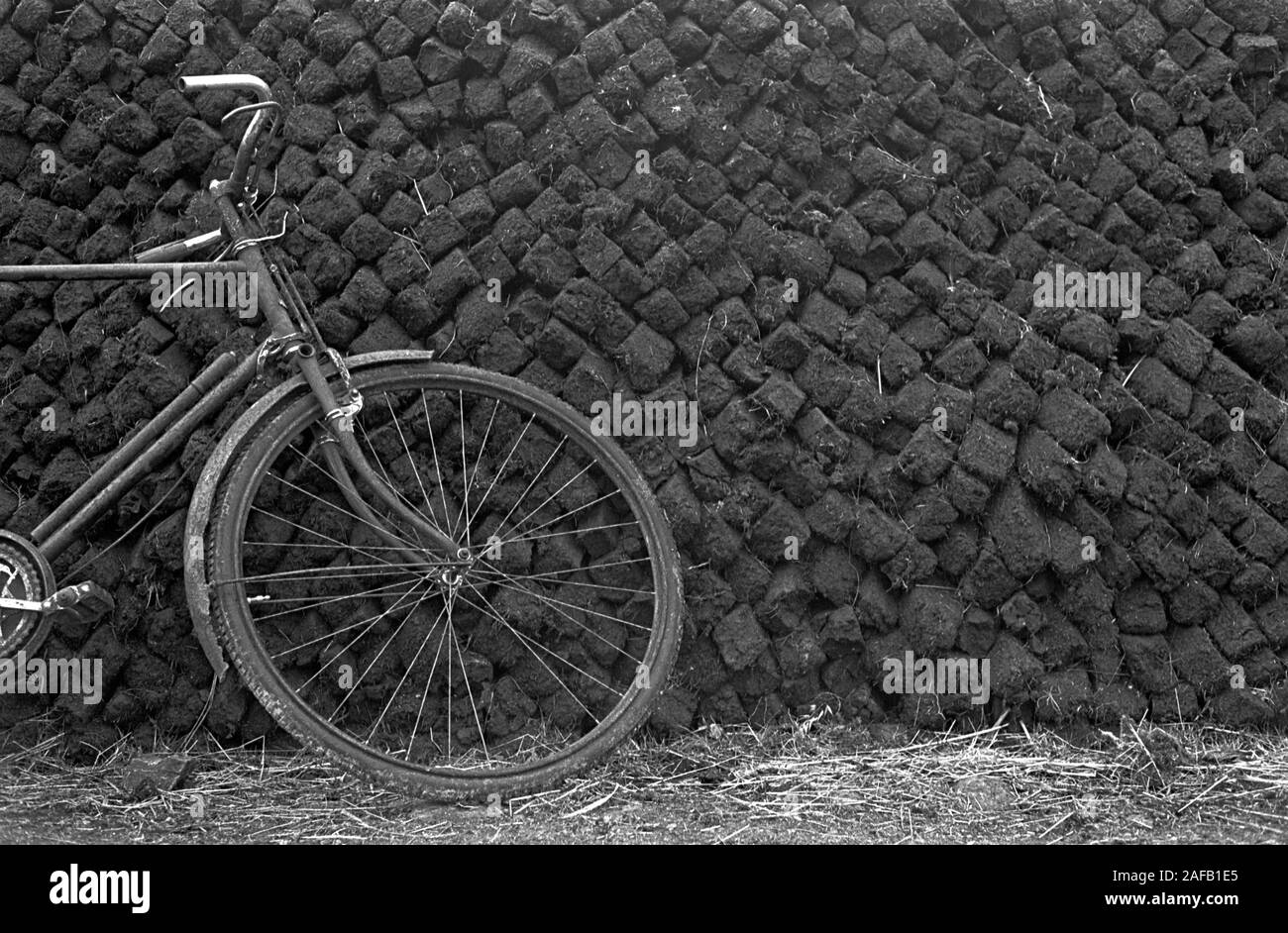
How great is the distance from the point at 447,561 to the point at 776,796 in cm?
117

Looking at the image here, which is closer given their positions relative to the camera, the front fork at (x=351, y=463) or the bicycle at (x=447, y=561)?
the front fork at (x=351, y=463)

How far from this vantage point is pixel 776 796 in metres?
3.46

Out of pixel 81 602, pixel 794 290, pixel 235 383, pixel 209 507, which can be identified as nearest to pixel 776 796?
pixel 794 290

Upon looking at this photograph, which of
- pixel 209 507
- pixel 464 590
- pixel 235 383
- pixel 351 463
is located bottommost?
pixel 464 590

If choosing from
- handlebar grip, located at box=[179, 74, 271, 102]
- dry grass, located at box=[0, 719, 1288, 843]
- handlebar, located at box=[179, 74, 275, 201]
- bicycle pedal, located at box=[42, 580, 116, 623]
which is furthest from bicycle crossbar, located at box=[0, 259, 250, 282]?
dry grass, located at box=[0, 719, 1288, 843]

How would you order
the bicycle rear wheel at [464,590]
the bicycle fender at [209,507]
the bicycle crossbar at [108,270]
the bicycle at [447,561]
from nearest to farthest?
1. the bicycle fender at [209,507]
2. the bicycle crossbar at [108,270]
3. the bicycle at [447,561]
4. the bicycle rear wheel at [464,590]

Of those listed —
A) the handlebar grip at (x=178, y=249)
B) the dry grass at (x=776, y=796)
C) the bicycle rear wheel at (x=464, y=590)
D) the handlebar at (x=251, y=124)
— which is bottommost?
the dry grass at (x=776, y=796)

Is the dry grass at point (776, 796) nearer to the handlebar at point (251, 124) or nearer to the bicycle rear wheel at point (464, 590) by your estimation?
the bicycle rear wheel at point (464, 590)

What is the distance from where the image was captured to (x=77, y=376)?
148 inches

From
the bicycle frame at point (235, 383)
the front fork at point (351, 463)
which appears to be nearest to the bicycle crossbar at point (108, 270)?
the bicycle frame at point (235, 383)

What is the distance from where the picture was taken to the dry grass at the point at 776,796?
328cm

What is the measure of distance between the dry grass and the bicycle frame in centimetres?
74

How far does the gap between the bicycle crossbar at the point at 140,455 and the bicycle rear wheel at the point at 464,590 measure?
0.31 meters

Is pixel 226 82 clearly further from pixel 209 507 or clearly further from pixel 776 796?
pixel 776 796
